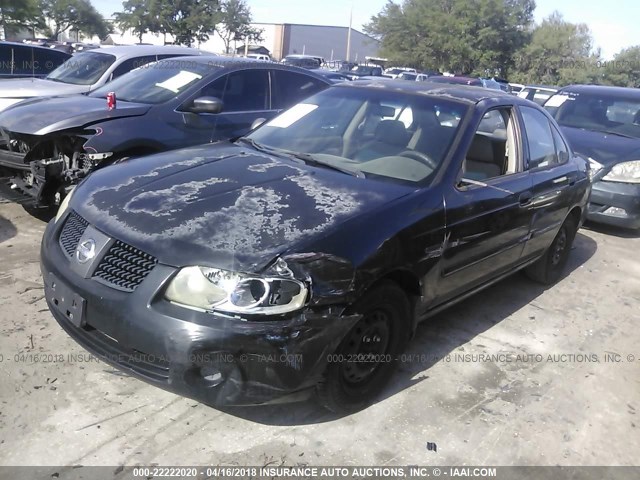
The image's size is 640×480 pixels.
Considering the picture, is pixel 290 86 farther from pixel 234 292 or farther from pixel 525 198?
pixel 234 292

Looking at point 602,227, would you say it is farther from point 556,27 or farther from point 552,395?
point 556,27

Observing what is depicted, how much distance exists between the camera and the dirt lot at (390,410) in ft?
8.69

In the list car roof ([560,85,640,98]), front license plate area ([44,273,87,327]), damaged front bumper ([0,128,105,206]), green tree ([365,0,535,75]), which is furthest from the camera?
green tree ([365,0,535,75])

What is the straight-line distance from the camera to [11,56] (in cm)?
877

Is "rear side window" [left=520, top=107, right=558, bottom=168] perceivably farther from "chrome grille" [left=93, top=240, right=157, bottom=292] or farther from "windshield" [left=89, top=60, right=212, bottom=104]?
"windshield" [left=89, top=60, right=212, bottom=104]

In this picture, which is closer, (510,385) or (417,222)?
(417,222)

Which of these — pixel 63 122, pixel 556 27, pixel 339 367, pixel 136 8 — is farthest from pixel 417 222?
pixel 556 27

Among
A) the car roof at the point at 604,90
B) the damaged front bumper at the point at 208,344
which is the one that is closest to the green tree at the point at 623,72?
the car roof at the point at 604,90

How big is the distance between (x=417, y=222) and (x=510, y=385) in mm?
1267

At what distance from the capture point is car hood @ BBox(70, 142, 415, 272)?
248cm

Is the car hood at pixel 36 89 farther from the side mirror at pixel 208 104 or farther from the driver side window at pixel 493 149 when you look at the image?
the driver side window at pixel 493 149

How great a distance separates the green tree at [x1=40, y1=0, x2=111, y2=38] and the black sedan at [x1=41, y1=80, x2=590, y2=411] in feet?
198

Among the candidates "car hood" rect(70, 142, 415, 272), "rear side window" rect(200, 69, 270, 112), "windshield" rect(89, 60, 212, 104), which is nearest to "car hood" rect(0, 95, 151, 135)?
"windshield" rect(89, 60, 212, 104)

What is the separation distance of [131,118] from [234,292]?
11.5ft
